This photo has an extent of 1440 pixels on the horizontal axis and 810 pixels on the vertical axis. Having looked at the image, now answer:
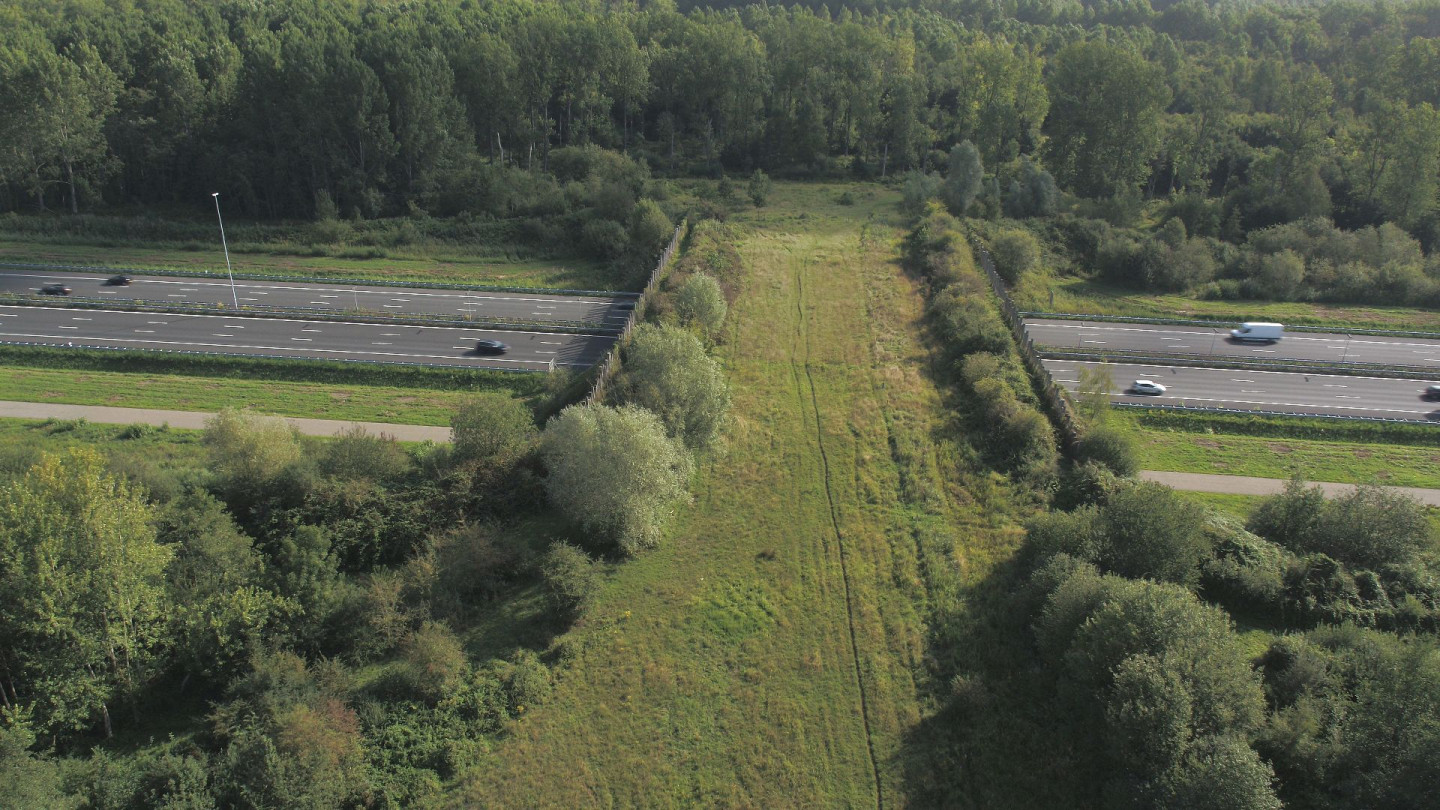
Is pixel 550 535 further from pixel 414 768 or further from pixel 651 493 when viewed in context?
pixel 414 768

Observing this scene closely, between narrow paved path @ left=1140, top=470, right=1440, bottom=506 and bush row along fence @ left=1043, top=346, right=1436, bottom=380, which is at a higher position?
bush row along fence @ left=1043, top=346, right=1436, bottom=380

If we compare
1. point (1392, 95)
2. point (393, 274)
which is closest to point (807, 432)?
point (393, 274)

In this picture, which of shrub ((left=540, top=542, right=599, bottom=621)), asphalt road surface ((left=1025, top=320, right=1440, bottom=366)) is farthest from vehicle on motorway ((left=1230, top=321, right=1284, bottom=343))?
shrub ((left=540, top=542, right=599, bottom=621))

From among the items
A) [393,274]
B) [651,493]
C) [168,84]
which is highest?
[168,84]

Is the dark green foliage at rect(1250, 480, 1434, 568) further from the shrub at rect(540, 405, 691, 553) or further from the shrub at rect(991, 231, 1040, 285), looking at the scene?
the shrub at rect(991, 231, 1040, 285)

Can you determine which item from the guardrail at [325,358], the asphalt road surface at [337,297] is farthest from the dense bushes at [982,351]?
the guardrail at [325,358]

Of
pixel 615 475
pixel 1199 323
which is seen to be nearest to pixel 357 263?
pixel 615 475
